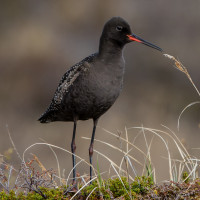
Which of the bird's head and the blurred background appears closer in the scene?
the bird's head

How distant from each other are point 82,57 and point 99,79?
605cm

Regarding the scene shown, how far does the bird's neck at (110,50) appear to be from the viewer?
675 cm

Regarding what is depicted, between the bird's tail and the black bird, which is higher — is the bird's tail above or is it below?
below

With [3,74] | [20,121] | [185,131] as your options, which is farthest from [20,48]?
[185,131]

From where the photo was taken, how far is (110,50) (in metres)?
6.78

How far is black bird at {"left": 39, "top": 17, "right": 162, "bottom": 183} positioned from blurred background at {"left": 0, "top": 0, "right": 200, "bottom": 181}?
4.32 meters

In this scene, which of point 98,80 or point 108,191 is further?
point 98,80

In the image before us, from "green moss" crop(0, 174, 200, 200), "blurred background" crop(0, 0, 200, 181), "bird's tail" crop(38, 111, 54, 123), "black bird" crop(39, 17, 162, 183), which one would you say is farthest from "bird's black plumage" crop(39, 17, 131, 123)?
"blurred background" crop(0, 0, 200, 181)

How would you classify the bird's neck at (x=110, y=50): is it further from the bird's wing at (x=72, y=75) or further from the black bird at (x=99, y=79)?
the bird's wing at (x=72, y=75)

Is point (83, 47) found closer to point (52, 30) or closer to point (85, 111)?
point (52, 30)

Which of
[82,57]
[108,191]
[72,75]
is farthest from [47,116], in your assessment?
[82,57]

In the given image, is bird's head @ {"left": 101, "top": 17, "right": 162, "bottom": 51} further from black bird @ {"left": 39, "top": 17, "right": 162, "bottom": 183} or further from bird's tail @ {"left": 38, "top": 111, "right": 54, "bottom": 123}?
bird's tail @ {"left": 38, "top": 111, "right": 54, "bottom": 123}

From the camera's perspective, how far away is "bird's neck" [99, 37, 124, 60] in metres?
6.75

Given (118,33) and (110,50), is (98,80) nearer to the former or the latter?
(110,50)
